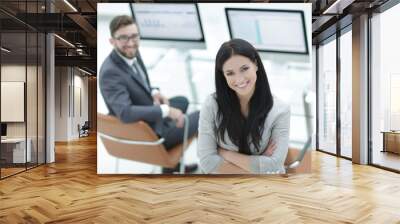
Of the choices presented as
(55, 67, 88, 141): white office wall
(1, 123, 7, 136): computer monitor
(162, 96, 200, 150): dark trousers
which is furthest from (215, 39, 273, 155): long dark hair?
(55, 67, 88, 141): white office wall

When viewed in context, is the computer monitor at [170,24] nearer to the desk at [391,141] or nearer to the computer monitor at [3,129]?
the computer monitor at [3,129]

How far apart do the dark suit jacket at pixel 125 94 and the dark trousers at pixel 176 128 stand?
12 centimetres

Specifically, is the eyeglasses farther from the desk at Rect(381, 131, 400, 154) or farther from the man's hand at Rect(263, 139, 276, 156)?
the desk at Rect(381, 131, 400, 154)

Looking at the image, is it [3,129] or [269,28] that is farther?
[3,129]

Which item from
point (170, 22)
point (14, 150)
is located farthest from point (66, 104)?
point (170, 22)

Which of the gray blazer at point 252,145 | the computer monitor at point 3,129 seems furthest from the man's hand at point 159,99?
the computer monitor at point 3,129

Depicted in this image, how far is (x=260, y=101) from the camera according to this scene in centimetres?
652

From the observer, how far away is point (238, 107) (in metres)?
6.51

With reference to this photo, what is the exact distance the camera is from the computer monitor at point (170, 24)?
263 inches

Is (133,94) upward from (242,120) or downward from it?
upward

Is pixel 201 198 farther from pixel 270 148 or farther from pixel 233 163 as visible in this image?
pixel 270 148

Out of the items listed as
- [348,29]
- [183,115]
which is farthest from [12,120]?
[348,29]

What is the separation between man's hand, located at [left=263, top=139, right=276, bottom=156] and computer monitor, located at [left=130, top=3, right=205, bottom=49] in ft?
6.53

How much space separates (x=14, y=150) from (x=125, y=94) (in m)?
2.56
